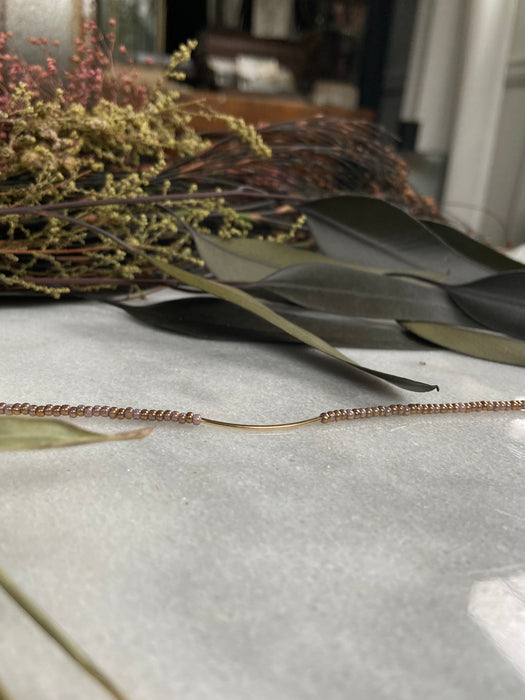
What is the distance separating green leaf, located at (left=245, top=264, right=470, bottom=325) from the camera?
0.51 metres

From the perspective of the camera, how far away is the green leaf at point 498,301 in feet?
1.71

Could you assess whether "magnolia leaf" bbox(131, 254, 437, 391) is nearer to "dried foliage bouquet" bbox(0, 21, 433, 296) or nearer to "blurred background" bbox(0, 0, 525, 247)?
"dried foliage bouquet" bbox(0, 21, 433, 296)

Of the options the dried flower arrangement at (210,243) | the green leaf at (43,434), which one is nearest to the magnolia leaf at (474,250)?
the dried flower arrangement at (210,243)

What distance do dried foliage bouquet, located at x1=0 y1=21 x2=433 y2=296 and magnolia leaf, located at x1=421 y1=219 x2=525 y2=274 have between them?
0.16 m

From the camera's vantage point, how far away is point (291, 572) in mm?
230

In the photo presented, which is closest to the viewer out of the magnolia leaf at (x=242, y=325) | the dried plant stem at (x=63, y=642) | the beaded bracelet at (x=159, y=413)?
the dried plant stem at (x=63, y=642)

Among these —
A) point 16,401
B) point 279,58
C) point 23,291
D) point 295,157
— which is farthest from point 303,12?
point 16,401

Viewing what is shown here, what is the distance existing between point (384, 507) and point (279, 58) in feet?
12.1

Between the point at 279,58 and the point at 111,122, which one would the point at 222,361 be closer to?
the point at 111,122

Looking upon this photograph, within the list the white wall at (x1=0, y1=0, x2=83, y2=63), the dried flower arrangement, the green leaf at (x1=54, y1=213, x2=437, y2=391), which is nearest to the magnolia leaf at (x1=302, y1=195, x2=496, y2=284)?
the dried flower arrangement

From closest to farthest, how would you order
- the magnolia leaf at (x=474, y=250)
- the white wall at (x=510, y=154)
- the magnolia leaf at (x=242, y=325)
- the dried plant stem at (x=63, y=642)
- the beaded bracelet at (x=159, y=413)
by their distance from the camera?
the dried plant stem at (x=63, y=642) < the beaded bracelet at (x=159, y=413) < the magnolia leaf at (x=242, y=325) < the magnolia leaf at (x=474, y=250) < the white wall at (x=510, y=154)

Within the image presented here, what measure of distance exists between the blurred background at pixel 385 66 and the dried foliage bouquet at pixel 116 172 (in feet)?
0.30

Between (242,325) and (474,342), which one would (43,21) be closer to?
(242,325)

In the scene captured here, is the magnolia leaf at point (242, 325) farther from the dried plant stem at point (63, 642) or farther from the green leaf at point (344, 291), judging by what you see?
the dried plant stem at point (63, 642)
